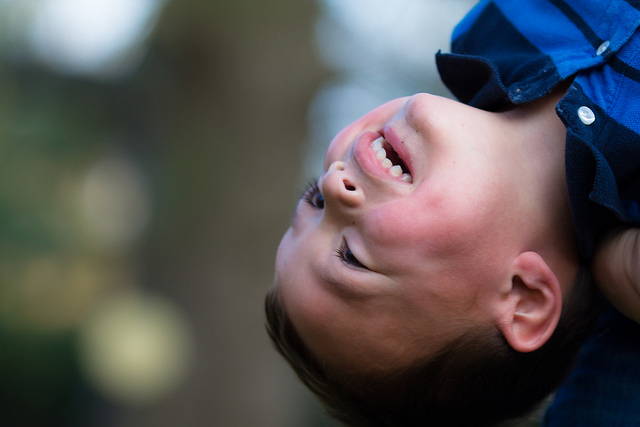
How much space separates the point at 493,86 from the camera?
1217 millimetres

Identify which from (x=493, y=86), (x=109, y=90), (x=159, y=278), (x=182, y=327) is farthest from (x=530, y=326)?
(x=109, y=90)

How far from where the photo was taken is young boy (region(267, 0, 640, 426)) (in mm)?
1110

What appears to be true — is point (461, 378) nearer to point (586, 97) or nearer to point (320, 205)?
point (320, 205)

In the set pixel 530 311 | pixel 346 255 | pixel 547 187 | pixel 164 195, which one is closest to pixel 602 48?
pixel 547 187

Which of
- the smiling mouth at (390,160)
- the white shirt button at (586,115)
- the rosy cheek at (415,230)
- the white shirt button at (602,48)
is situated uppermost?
the white shirt button at (602,48)

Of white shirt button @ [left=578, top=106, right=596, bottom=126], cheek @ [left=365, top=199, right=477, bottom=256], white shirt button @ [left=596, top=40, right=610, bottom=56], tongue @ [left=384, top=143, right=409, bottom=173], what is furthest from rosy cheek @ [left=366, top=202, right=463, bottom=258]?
white shirt button @ [left=596, top=40, right=610, bottom=56]

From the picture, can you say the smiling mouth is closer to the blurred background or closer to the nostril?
the nostril

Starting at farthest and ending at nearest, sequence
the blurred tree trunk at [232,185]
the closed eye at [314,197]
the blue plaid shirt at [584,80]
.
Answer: the blurred tree trunk at [232,185] < the closed eye at [314,197] < the blue plaid shirt at [584,80]

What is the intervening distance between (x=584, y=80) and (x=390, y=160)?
0.41 metres

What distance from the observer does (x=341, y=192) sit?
1.16 m

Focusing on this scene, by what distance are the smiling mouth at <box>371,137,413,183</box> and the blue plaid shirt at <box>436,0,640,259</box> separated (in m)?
0.23

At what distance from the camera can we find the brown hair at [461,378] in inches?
48.7

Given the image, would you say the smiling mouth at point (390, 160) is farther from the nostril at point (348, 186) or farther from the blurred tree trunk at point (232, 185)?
the blurred tree trunk at point (232, 185)

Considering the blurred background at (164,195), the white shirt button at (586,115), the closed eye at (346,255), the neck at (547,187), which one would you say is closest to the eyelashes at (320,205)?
the closed eye at (346,255)
